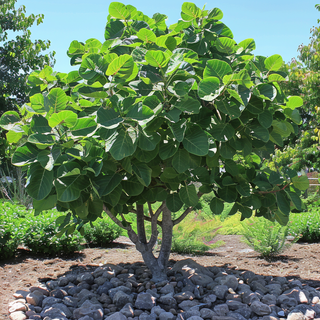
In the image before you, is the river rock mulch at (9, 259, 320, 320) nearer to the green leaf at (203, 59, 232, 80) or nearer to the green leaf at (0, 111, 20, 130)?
the green leaf at (0, 111, 20, 130)

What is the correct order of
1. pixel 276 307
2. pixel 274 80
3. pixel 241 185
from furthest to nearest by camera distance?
pixel 276 307, pixel 241 185, pixel 274 80

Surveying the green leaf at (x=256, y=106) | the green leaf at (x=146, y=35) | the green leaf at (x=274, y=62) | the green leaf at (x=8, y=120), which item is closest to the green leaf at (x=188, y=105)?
the green leaf at (x=256, y=106)

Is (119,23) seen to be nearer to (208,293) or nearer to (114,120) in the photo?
(114,120)

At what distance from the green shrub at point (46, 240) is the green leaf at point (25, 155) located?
3024 mm

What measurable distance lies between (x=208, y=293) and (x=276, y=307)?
0.58 m

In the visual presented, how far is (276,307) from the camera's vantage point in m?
2.63

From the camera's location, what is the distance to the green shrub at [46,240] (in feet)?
15.2

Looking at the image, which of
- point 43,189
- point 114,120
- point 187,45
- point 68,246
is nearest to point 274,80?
point 187,45

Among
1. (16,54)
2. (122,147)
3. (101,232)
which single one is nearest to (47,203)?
(122,147)

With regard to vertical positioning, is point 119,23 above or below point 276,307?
above

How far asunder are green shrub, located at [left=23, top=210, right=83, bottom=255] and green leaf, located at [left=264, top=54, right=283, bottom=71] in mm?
3744

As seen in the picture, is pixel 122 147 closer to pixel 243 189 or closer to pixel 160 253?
pixel 243 189

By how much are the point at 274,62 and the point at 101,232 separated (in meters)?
4.36

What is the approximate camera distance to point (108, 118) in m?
1.63
